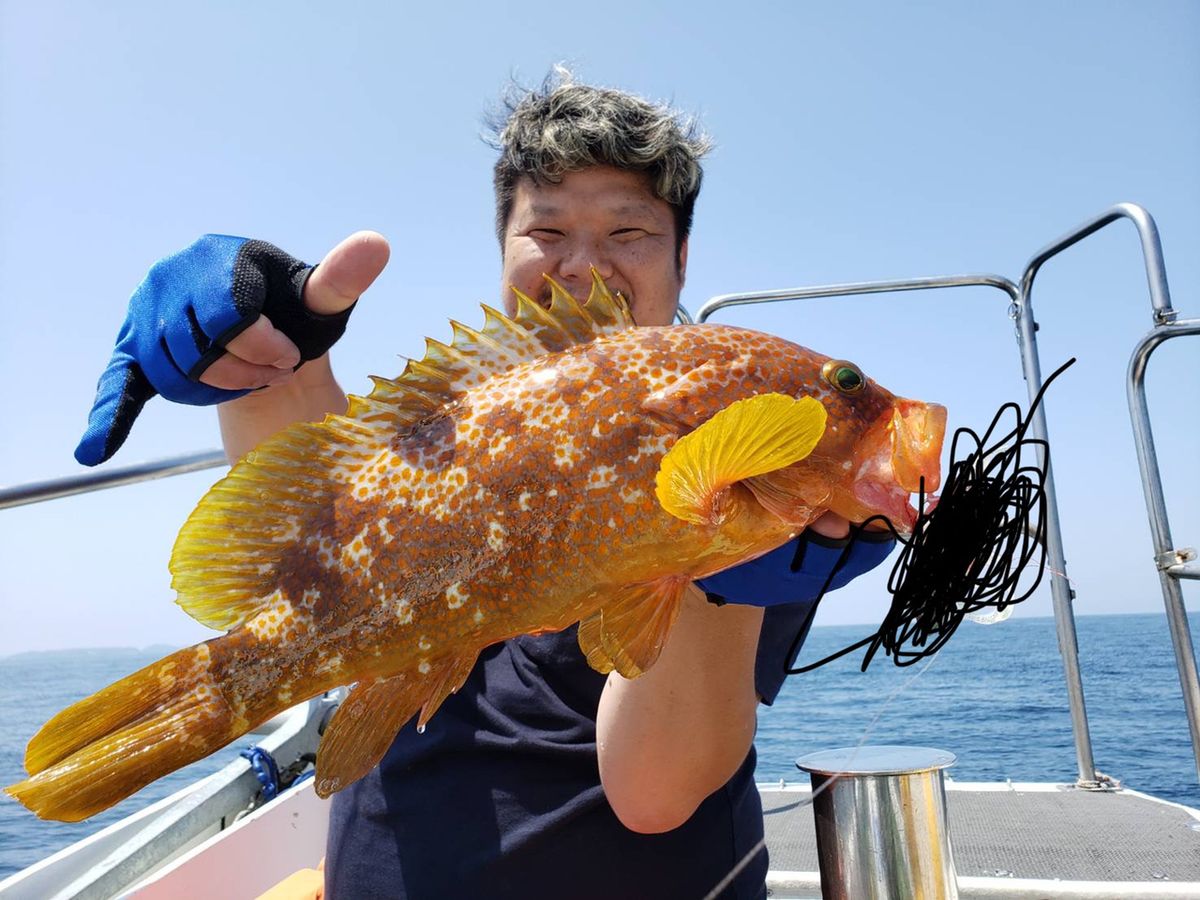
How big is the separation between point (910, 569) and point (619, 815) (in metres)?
1.16

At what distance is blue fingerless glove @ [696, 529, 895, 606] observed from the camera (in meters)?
1.67

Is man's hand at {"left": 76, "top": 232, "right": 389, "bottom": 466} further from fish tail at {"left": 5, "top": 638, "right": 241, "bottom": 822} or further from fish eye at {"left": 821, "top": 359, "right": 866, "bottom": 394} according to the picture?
fish eye at {"left": 821, "top": 359, "right": 866, "bottom": 394}

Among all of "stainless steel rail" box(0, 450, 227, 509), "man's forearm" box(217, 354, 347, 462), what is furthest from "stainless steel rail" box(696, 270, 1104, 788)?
"stainless steel rail" box(0, 450, 227, 509)

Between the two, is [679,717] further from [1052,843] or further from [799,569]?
[1052,843]

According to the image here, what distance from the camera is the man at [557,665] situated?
5.95 feet

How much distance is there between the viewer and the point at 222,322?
1.76 meters

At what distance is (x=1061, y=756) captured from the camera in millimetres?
20688

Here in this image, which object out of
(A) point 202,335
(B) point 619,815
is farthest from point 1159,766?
(A) point 202,335

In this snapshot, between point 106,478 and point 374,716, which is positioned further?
point 106,478

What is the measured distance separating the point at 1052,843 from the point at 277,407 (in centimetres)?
433

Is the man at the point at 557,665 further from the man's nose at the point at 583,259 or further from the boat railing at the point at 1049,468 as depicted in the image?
the boat railing at the point at 1049,468

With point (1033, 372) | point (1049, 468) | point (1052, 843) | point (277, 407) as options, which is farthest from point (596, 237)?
point (1052, 843)

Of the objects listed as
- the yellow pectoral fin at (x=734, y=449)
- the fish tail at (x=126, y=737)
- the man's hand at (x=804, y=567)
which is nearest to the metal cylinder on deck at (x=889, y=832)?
the man's hand at (x=804, y=567)

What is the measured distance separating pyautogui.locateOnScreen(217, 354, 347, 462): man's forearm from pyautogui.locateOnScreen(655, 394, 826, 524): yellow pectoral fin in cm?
187
